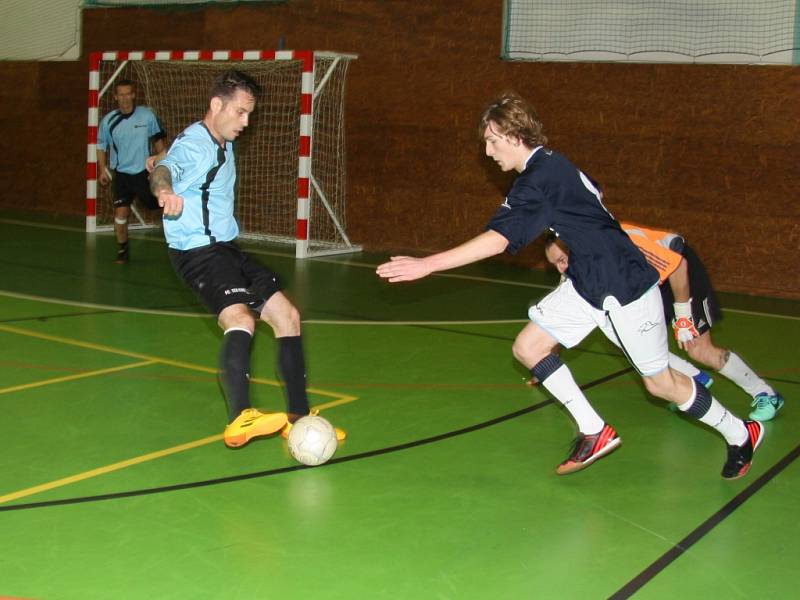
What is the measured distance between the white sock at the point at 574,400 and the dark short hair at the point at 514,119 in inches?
43.4

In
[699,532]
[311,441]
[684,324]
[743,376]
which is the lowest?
[699,532]

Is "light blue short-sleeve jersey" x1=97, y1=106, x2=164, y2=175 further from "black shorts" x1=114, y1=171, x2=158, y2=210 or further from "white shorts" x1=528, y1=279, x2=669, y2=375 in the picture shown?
"white shorts" x1=528, y1=279, x2=669, y2=375

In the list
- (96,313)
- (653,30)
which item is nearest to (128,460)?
(96,313)

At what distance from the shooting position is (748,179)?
35.3ft

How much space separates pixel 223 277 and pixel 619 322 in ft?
6.11

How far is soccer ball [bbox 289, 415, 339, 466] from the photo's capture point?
470cm

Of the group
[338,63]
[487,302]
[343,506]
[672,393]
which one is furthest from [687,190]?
[343,506]

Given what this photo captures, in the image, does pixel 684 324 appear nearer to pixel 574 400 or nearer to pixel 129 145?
pixel 574 400

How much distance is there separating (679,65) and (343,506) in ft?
27.2

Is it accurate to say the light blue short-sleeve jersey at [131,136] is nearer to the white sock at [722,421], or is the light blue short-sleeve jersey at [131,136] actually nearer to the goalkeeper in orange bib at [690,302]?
the goalkeeper in orange bib at [690,302]

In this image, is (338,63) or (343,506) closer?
(343,506)

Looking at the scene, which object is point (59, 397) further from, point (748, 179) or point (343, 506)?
point (748, 179)

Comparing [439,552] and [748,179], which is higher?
[748,179]

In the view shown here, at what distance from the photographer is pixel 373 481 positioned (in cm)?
461
